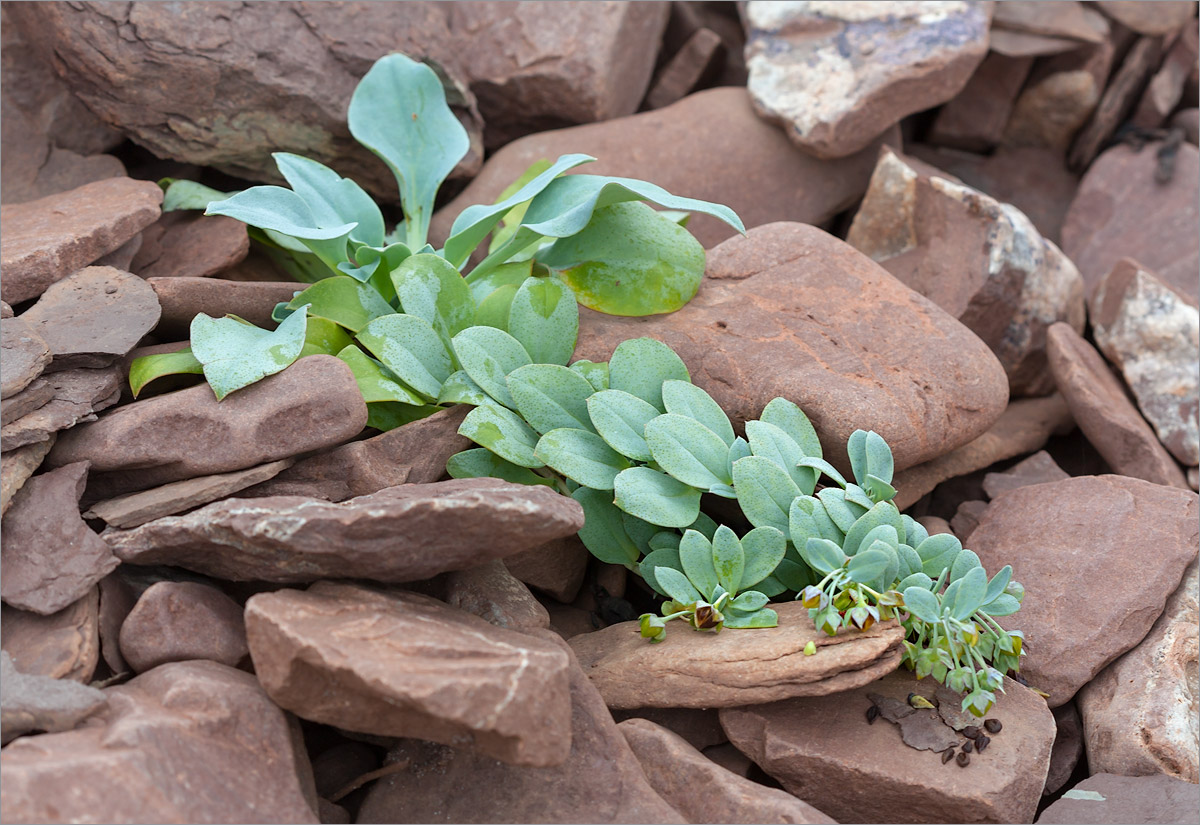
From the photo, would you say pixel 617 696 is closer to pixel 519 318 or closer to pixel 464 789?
pixel 464 789

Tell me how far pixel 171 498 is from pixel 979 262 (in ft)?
6.49

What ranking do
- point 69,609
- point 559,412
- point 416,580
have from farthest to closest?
point 559,412 < point 416,580 < point 69,609

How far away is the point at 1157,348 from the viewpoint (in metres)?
2.45

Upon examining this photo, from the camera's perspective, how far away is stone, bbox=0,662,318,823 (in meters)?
1.15

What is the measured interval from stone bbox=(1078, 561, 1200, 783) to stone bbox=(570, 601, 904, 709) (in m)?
0.51

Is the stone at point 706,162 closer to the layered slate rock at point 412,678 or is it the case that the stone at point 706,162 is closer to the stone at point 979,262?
the stone at point 979,262

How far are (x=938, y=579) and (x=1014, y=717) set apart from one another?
255 millimetres

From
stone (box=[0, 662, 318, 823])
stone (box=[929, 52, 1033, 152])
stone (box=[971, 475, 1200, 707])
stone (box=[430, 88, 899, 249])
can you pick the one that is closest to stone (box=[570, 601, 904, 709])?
stone (box=[971, 475, 1200, 707])

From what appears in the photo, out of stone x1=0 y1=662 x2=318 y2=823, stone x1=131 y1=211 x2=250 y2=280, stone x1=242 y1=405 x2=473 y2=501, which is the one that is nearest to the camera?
stone x1=0 y1=662 x2=318 y2=823

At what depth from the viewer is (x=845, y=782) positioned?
1542 millimetres

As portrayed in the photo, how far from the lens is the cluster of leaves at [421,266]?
1.87 meters

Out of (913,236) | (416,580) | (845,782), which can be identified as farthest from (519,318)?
(913,236)

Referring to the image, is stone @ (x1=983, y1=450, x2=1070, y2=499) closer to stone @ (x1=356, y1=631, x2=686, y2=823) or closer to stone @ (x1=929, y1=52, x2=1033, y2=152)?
stone @ (x1=356, y1=631, x2=686, y2=823)

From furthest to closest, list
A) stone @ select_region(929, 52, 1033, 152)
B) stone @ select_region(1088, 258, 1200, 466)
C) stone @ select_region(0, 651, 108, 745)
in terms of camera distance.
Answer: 1. stone @ select_region(929, 52, 1033, 152)
2. stone @ select_region(1088, 258, 1200, 466)
3. stone @ select_region(0, 651, 108, 745)
